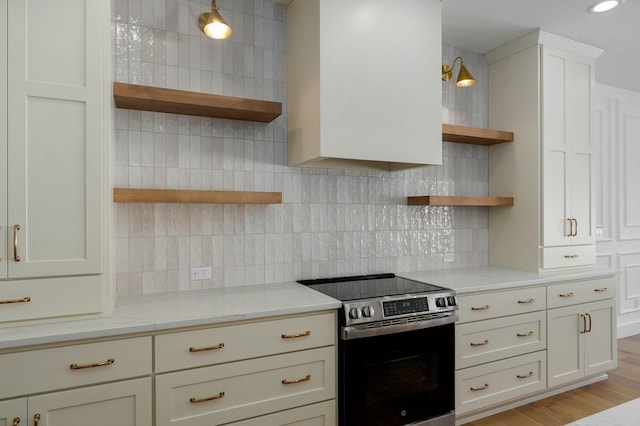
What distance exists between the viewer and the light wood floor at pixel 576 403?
8.47 feet

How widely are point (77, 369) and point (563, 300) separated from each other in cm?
303

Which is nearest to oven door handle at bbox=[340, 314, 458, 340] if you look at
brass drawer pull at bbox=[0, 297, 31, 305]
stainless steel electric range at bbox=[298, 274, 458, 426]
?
stainless steel electric range at bbox=[298, 274, 458, 426]

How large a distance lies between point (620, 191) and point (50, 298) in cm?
523

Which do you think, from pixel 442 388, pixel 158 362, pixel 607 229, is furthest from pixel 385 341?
pixel 607 229

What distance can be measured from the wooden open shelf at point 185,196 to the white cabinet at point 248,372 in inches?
27.3

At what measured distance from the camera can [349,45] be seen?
2215 millimetres

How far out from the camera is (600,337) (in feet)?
10.1

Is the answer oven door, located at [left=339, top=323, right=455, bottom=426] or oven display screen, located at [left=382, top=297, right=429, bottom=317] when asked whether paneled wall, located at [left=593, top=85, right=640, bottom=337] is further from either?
oven display screen, located at [left=382, top=297, right=429, bottom=317]

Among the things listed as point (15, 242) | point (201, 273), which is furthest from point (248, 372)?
point (15, 242)

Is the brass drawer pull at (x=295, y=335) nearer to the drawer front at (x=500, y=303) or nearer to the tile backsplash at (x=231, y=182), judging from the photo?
the tile backsplash at (x=231, y=182)

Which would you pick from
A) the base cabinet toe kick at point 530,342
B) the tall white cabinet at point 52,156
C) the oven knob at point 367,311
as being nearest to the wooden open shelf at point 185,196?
the tall white cabinet at point 52,156

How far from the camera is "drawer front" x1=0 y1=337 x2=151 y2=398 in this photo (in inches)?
57.7

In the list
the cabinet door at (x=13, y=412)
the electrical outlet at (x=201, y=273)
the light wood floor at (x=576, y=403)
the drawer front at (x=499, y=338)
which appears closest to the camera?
the cabinet door at (x=13, y=412)

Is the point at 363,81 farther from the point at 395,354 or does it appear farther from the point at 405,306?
the point at 395,354
